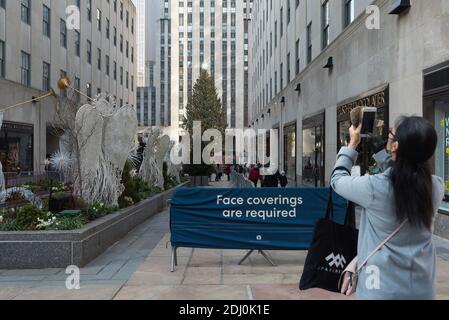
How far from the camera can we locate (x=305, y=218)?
24.9ft

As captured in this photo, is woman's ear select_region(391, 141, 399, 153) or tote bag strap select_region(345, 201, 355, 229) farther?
tote bag strap select_region(345, 201, 355, 229)

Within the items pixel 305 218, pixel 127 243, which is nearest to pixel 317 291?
pixel 305 218

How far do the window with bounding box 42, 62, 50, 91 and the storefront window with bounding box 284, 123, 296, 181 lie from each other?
1669 cm

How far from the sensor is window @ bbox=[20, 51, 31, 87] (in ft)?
94.4

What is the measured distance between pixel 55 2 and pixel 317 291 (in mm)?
32606

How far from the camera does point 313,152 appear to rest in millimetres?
23359

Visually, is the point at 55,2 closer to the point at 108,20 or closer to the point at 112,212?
the point at 108,20

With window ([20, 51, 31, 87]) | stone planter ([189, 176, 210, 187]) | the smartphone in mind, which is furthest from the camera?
stone planter ([189, 176, 210, 187])

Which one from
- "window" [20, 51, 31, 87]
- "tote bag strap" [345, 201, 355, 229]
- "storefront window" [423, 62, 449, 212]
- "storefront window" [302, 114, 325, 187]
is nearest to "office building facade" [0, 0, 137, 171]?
"window" [20, 51, 31, 87]

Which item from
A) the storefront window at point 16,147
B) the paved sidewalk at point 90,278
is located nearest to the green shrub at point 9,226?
the paved sidewalk at point 90,278

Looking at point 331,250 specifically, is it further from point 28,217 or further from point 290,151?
point 290,151

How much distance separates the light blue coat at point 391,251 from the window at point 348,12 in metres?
15.9

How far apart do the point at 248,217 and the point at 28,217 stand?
148 inches

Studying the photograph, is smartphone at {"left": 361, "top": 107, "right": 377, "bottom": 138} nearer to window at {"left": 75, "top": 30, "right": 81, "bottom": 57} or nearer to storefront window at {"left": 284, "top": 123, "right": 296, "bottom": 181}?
storefront window at {"left": 284, "top": 123, "right": 296, "bottom": 181}
